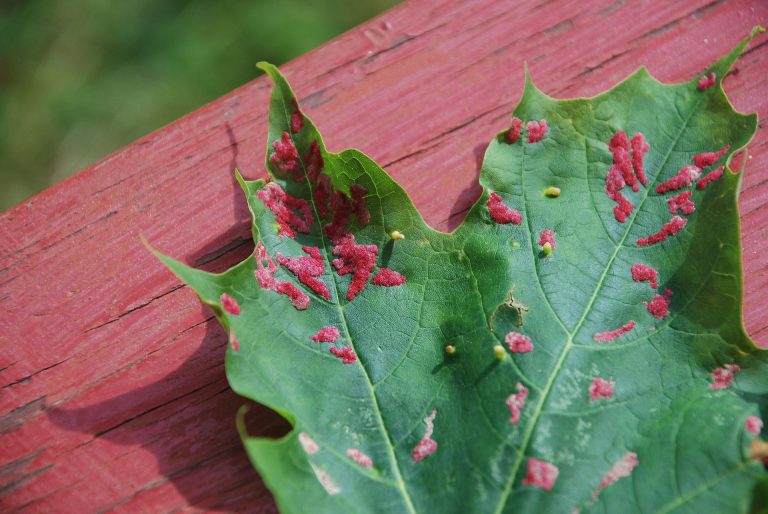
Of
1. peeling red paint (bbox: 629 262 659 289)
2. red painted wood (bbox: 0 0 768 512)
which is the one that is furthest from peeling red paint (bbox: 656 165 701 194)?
red painted wood (bbox: 0 0 768 512)

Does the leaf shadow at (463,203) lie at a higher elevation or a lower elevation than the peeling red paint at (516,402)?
higher

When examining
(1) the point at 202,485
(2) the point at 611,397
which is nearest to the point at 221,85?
(1) the point at 202,485

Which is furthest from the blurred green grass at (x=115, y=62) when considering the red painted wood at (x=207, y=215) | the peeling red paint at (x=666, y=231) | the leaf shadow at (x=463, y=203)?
the peeling red paint at (x=666, y=231)

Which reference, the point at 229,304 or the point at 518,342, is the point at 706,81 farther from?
the point at 229,304

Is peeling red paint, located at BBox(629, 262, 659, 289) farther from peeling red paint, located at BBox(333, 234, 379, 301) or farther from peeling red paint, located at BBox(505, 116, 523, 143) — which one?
peeling red paint, located at BBox(333, 234, 379, 301)

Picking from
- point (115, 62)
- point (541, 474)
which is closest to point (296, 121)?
point (541, 474)

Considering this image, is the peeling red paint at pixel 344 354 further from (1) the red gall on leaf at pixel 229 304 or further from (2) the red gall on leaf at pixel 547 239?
(2) the red gall on leaf at pixel 547 239
